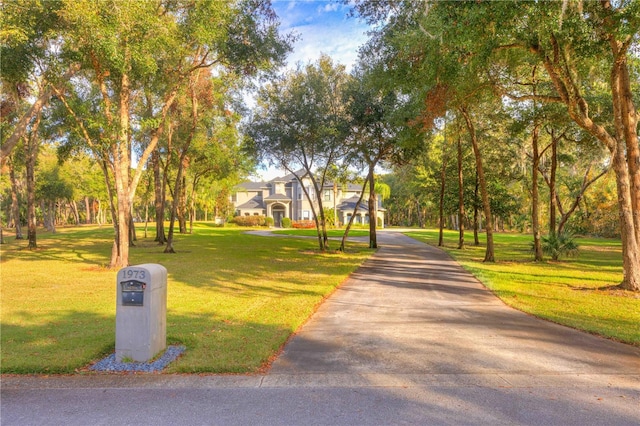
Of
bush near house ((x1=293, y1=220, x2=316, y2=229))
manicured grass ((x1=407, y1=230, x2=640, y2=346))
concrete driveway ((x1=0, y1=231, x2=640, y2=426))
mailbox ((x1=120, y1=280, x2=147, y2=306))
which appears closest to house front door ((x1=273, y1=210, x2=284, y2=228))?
bush near house ((x1=293, y1=220, x2=316, y2=229))

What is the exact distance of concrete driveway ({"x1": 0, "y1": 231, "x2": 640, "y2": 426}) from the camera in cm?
383

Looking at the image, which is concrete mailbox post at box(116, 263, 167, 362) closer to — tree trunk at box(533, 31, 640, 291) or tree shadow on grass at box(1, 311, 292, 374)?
tree shadow on grass at box(1, 311, 292, 374)

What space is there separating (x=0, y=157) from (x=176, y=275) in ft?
21.1

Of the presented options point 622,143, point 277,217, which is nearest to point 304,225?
point 277,217

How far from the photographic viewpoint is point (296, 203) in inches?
2379

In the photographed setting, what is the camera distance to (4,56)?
1286cm

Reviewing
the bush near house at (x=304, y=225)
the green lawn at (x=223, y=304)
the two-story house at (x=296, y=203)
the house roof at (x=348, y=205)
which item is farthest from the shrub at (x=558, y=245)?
the house roof at (x=348, y=205)

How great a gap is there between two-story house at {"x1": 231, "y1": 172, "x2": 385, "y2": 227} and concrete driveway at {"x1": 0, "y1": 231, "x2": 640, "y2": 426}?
166ft

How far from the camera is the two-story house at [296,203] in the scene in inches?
2335

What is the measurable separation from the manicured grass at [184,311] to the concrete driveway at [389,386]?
0.49m

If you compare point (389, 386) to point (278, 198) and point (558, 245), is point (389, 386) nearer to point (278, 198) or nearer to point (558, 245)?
point (558, 245)

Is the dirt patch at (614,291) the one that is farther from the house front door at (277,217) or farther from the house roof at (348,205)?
the house front door at (277,217)

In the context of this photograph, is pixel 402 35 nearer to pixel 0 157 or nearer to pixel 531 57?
pixel 531 57

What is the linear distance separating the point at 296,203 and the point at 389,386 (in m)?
56.2
